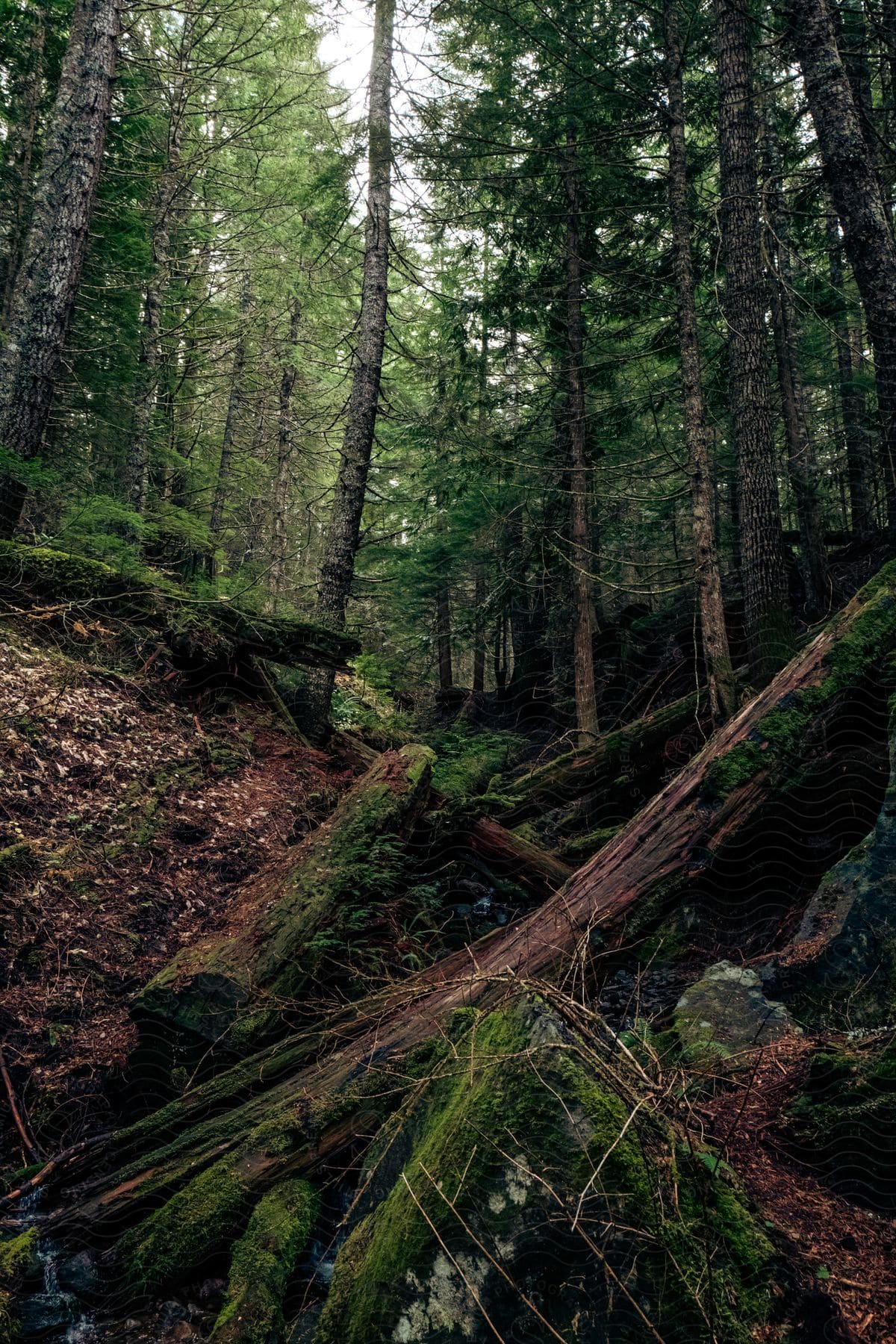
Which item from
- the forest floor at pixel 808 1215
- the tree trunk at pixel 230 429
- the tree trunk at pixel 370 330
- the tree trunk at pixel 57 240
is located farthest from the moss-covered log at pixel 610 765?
the tree trunk at pixel 230 429

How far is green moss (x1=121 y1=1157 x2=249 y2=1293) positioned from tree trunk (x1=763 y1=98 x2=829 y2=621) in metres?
9.63

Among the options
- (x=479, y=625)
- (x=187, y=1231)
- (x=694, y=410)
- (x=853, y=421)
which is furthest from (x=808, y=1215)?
(x=853, y=421)

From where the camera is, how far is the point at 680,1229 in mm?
1789

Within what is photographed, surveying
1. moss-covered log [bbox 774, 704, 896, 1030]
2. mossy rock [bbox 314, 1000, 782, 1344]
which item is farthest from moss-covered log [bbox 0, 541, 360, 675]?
mossy rock [bbox 314, 1000, 782, 1344]

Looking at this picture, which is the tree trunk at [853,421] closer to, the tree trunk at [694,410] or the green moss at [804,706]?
the tree trunk at [694,410]

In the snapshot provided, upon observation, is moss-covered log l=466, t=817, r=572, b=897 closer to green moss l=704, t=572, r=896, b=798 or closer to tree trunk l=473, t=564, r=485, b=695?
green moss l=704, t=572, r=896, b=798

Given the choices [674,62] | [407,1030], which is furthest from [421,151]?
[407,1030]

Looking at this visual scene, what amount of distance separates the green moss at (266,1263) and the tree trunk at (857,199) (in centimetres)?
615

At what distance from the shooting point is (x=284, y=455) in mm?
17547

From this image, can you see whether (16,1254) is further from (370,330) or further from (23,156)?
(23,156)

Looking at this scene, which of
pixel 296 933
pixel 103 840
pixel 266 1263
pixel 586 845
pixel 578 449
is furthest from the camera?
pixel 578 449

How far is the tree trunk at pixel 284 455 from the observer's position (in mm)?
16547

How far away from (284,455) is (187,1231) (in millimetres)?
16846

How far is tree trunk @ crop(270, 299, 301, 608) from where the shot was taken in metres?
16.5
